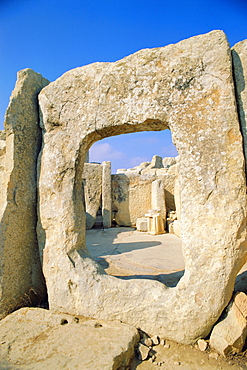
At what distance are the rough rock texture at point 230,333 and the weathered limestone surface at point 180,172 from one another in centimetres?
8

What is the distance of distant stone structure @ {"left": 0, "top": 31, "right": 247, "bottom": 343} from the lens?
75.5 inches

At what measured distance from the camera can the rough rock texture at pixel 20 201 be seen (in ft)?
7.95

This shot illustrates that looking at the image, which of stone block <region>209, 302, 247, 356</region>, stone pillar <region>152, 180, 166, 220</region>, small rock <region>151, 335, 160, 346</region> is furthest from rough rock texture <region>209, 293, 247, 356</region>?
stone pillar <region>152, 180, 166, 220</region>

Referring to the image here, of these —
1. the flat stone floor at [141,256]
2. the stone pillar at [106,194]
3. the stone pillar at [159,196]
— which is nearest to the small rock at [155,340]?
the flat stone floor at [141,256]

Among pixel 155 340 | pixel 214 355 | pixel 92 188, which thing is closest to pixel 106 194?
pixel 92 188

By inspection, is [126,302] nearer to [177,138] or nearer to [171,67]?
[177,138]

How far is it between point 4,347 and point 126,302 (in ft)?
3.50

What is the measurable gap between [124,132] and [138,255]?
3.01 m

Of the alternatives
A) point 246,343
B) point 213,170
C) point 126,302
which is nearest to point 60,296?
point 126,302

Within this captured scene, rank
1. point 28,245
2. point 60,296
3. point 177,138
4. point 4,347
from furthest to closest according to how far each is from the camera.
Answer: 1. point 28,245
2. point 60,296
3. point 177,138
4. point 4,347

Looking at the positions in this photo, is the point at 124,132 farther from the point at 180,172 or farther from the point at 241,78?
the point at 241,78

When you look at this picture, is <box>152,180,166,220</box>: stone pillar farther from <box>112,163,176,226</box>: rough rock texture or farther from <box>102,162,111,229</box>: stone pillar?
<box>102,162,111,229</box>: stone pillar

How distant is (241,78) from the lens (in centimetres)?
201

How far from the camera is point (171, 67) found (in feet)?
7.13
